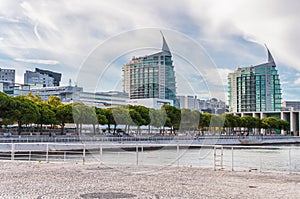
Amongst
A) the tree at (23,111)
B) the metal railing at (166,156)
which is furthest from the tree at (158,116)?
the tree at (23,111)

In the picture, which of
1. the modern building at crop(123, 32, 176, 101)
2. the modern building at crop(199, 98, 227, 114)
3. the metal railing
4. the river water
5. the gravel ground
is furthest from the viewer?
the river water

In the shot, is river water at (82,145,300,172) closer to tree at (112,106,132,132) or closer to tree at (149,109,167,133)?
tree at (112,106,132,132)

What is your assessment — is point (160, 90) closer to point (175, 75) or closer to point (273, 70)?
point (175, 75)

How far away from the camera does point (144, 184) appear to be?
1216 cm

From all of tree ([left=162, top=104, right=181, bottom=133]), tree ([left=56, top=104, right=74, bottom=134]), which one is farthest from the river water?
tree ([left=56, top=104, right=74, bottom=134])

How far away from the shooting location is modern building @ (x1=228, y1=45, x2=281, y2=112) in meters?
190

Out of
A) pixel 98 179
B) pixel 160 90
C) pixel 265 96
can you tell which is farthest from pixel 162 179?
pixel 265 96

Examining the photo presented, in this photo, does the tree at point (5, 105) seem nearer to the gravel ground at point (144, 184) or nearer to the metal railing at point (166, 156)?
the metal railing at point (166, 156)

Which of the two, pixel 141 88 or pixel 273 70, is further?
pixel 273 70

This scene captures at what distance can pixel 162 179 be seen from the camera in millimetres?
13398

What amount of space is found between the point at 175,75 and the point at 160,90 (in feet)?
2.53

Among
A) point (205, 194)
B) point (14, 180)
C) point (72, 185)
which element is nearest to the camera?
point (205, 194)

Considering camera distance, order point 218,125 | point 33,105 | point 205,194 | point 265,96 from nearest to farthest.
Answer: point 205,194 < point 218,125 < point 33,105 < point 265,96

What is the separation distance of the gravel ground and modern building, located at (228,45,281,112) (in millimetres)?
175403
